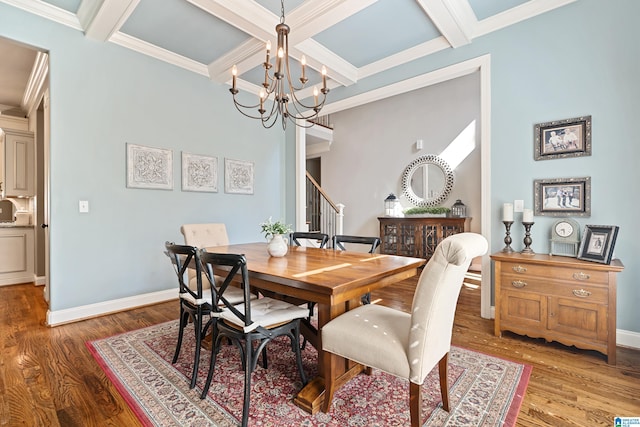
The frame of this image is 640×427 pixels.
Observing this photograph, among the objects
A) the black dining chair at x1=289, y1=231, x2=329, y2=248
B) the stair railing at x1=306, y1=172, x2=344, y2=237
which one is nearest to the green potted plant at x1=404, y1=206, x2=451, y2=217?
the stair railing at x1=306, y1=172, x2=344, y2=237

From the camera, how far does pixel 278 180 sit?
4.91 metres

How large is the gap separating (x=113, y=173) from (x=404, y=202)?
4.85m

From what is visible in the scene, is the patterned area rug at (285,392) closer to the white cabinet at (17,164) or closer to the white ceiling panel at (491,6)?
the white ceiling panel at (491,6)

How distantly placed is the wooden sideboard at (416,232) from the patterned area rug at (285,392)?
9.90 ft

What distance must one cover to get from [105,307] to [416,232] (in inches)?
179

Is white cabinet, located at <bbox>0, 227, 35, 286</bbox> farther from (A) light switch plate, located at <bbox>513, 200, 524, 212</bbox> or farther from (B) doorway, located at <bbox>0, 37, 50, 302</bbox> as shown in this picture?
(A) light switch plate, located at <bbox>513, 200, 524, 212</bbox>

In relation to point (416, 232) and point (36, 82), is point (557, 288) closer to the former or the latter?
point (416, 232)

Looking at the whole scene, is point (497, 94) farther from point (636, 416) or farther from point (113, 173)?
point (113, 173)

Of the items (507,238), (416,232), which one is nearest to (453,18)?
(507,238)

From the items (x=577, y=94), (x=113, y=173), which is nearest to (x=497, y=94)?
(x=577, y=94)

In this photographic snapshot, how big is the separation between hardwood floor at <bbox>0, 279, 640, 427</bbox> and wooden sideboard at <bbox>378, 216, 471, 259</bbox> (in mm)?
2164

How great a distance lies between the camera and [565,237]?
2535 mm

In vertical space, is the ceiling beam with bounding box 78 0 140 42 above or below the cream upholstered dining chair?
above

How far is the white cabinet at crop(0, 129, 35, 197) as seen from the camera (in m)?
4.51
